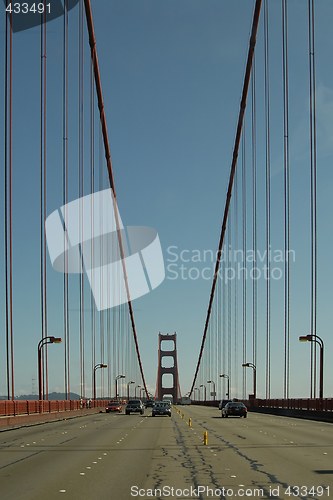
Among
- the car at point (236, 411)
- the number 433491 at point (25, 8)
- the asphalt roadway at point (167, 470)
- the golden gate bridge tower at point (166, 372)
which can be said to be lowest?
the golden gate bridge tower at point (166, 372)

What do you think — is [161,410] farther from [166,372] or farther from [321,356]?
[166,372]

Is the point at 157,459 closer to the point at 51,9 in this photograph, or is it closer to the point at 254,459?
the point at 254,459

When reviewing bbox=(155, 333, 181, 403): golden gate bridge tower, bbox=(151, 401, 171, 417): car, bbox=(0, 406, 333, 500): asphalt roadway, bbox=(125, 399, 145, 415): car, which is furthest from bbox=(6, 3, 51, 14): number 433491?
bbox=(155, 333, 181, 403): golden gate bridge tower

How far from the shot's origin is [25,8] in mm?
31984

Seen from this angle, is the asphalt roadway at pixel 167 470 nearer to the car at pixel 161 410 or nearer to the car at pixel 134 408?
the car at pixel 161 410

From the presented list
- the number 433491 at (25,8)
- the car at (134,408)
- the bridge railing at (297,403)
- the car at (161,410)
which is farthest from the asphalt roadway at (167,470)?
the car at (134,408)

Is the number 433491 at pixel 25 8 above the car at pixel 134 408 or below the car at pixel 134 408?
above

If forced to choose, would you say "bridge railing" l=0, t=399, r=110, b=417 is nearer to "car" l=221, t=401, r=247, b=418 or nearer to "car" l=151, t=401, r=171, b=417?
"car" l=151, t=401, r=171, b=417

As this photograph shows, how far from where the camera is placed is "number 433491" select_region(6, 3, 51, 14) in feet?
88.6

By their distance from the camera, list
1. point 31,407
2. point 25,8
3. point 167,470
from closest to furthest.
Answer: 1. point 167,470
2. point 25,8
3. point 31,407

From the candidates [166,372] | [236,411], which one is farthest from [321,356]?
[166,372]

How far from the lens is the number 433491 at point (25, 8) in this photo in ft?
88.6

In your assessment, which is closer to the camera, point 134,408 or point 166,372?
point 134,408

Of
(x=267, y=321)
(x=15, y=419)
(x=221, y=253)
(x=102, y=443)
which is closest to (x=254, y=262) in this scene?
(x=267, y=321)
